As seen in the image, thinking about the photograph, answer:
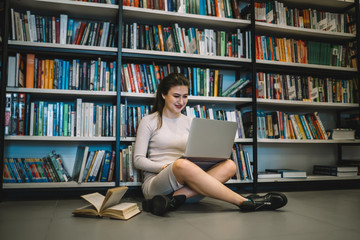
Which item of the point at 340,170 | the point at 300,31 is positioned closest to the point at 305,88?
the point at 300,31

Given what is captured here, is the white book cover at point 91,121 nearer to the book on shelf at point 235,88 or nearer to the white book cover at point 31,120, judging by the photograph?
the white book cover at point 31,120

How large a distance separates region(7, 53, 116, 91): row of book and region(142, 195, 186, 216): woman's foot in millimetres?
1004

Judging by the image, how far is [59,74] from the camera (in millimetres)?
2146

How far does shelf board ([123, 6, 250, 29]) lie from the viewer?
7.53 ft

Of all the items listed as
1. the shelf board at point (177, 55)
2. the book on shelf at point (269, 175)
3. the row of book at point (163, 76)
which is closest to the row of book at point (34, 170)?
the row of book at point (163, 76)

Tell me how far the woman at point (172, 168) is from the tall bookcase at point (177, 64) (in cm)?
30

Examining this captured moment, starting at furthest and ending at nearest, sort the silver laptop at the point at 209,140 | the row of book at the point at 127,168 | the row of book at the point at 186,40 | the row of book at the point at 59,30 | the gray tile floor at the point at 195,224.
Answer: the row of book at the point at 186,40 < the row of book at the point at 127,168 < the row of book at the point at 59,30 < the silver laptop at the point at 209,140 < the gray tile floor at the point at 195,224

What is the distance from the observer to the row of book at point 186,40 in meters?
2.29

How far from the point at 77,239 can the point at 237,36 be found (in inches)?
81.7

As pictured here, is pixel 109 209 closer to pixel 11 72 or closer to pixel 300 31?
pixel 11 72

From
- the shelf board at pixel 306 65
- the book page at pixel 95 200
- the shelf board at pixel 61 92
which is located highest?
the shelf board at pixel 306 65

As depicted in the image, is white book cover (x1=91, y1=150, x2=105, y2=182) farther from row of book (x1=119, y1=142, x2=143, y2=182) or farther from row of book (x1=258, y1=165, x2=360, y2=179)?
row of book (x1=258, y1=165, x2=360, y2=179)

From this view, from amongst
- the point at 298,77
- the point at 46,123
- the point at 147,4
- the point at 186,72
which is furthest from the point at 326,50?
Answer: the point at 46,123

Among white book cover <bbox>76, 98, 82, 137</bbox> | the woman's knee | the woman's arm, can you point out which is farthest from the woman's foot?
white book cover <bbox>76, 98, 82, 137</bbox>
